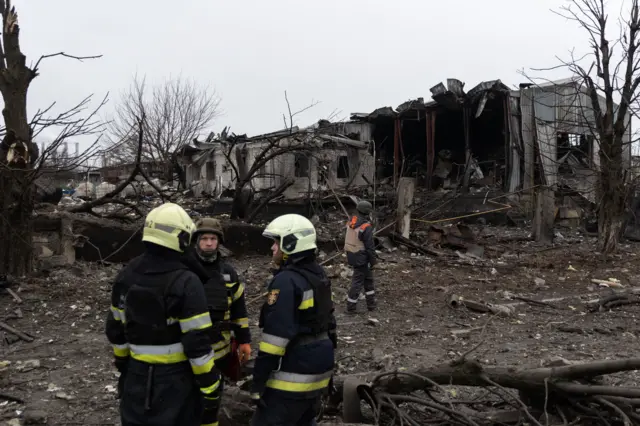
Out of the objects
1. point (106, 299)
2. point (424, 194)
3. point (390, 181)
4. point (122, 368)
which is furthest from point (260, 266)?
point (390, 181)

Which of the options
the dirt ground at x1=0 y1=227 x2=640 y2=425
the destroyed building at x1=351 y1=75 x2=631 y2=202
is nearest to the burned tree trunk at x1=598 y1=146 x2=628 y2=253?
the dirt ground at x1=0 y1=227 x2=640 y2=425

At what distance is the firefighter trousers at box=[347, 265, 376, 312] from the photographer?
23.3 ft

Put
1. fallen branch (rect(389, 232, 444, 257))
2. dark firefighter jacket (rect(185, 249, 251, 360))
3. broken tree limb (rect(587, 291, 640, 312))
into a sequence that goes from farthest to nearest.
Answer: fallen branch (rect(389, 232, 444, 257))
broken tree limb (rect(587, 291, 640, 312))
dark firefighter jacket (rect(185, 249, 251, 360))

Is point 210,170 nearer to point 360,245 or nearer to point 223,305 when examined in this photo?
point 360,245

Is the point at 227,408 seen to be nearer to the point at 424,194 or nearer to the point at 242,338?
the point at 242,338

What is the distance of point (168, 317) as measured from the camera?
8.30ft

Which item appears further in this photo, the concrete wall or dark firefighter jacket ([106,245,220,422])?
the concrete wall

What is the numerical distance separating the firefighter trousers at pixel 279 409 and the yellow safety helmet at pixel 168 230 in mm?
935

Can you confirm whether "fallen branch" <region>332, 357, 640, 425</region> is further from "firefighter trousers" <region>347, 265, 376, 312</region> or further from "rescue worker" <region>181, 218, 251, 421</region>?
"firefighter trousers" <region>347, 265, 376, 312</region>

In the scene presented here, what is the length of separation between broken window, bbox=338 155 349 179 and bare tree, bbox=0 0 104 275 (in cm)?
1299

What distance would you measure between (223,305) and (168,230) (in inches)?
35.2

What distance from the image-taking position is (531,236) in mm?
13133

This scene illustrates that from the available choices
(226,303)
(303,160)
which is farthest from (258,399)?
(303,160)

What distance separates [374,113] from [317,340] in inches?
681
